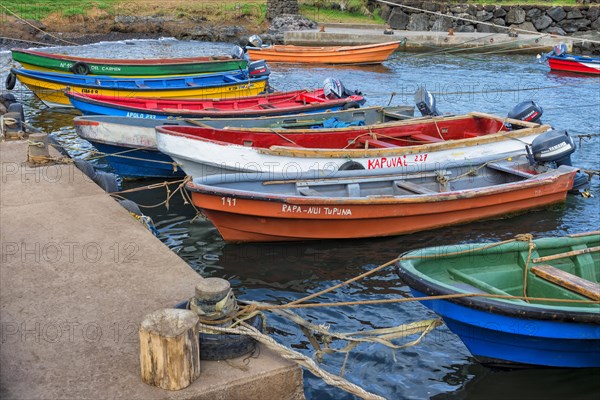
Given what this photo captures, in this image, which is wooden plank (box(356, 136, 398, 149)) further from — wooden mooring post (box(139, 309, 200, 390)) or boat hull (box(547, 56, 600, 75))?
boat hull (box(547, 56, 600, 75))

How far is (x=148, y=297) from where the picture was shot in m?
5.39

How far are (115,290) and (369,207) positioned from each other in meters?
4.70

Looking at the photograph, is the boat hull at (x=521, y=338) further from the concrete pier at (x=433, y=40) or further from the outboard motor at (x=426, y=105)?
the concrete pier at (x=433, y=40)

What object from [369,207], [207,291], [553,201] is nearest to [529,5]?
[553,201]

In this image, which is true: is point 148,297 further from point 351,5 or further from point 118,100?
point 351,5

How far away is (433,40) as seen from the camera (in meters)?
35.8

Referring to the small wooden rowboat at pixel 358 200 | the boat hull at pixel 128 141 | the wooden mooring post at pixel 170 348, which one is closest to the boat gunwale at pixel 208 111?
the boat hull at pixel 128 141

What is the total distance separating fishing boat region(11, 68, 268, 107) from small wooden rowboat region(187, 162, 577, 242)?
10.1 m

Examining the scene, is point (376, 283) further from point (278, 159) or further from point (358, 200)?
point (278, 159)

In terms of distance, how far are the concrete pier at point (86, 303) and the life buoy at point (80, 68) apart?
498 inches

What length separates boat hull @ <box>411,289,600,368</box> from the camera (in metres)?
5.71

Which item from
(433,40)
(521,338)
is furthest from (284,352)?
(433,40)

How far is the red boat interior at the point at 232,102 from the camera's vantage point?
603 inches

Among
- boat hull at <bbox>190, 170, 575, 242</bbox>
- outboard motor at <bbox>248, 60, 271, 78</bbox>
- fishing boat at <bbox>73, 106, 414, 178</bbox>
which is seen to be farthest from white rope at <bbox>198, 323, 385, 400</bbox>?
outboard motor at <bbox>248, 60, 271, 78</bbox>
